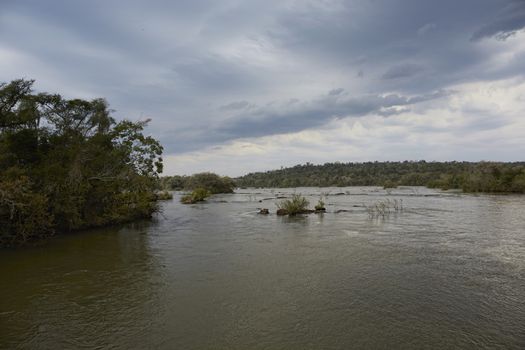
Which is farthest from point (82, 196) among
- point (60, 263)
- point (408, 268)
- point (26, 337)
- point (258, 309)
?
point (408, 268)

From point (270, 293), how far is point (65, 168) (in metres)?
19.5

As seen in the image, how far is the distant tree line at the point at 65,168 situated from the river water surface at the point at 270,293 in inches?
104

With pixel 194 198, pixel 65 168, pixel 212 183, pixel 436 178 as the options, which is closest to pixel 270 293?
pixel 65 168

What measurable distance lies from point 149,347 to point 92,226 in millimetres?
23113

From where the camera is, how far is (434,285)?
38.5 feet

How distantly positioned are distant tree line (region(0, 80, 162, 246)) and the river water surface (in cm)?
265

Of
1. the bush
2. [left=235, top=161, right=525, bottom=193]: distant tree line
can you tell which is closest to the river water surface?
[left=235, top=161, right=525, bottom=193]: distant tree line

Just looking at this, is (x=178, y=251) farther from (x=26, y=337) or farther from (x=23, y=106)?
(x=23, y=106)

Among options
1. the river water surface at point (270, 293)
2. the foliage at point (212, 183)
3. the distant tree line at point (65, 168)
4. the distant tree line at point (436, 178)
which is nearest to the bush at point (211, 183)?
the foliage at point (212, 183)

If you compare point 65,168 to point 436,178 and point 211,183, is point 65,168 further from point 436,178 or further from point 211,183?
point 436,178

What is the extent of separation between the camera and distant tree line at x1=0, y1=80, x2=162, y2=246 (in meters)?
19.2

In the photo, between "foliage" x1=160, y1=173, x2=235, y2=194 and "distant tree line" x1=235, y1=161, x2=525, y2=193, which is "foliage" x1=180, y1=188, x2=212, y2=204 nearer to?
"foliage" x1=160, y1=173, x2=235, y2=194

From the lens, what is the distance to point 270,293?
11.3 metres

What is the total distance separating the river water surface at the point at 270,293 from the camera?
8.07 metres
